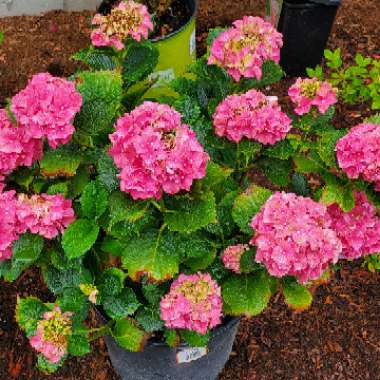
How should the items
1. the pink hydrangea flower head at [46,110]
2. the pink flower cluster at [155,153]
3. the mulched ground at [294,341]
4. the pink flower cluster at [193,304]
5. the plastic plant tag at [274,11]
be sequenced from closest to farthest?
the pink flower cluster at [155,153], the pink hydrangea flower head at [46,110], the pink flower cluster at [193,304], the mulched ground at [294,341], the plastic plant tag at [274,11]

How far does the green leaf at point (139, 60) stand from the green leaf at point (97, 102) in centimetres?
21

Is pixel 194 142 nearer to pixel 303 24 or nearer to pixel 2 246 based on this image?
pixel 2 246

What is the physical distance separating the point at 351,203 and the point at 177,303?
0.44m

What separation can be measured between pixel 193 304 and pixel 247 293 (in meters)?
0.16

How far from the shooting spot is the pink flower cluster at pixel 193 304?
129cm

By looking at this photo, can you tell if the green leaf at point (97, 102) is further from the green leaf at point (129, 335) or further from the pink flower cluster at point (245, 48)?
the green leaf at point (129, 335)

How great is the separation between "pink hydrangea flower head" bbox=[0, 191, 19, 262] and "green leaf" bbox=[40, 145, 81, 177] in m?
0.10

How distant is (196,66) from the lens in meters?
1.60

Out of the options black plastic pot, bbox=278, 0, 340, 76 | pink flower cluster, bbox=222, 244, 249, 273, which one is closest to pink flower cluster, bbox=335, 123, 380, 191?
pink flower cluster, bbox=222, 244, 249, 273

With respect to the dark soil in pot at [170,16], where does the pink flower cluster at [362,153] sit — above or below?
above

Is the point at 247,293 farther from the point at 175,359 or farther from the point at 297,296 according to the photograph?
the point at 175,359

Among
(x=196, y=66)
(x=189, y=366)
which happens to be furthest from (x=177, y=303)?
(x=196, y=66)

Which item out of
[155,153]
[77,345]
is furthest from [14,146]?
[77,345]

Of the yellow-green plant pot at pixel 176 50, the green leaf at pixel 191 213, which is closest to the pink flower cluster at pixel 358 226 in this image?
the green leaf at pixel 191 213
